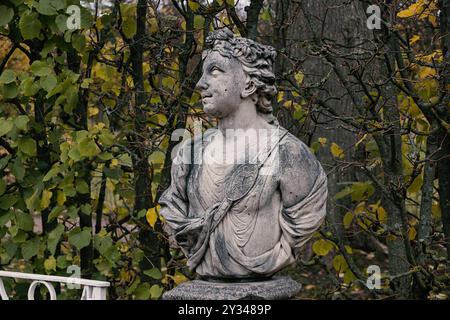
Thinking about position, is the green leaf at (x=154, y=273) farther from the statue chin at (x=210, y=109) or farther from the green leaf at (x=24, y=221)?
the statue chin at (x=210, y=109)

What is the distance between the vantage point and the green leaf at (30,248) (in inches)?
261

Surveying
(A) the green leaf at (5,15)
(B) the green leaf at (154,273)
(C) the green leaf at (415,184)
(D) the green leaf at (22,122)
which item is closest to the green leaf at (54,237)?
(B) the green leaf at (154,273)

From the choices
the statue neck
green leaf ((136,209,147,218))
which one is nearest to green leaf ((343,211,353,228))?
green leaf ((136,209,147,218))

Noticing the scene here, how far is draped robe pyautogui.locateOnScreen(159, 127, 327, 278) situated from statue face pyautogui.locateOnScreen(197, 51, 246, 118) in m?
0.26

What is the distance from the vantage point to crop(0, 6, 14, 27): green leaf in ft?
21.0

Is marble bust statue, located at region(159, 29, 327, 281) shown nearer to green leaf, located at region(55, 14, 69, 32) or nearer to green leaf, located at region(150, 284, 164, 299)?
green leaf, located at region(150, 284, 164, 299)

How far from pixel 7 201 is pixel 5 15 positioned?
1375 millimetres

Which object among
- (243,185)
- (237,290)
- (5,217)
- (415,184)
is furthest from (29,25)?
(415,184)

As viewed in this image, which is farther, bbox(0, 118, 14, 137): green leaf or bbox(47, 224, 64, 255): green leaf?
bbox(47, 224, 64, 255): green leaf

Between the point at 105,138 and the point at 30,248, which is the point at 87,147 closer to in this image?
the point at 105,138

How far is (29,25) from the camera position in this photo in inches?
251

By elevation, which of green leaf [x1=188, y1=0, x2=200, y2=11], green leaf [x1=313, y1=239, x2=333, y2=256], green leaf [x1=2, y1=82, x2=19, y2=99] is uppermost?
green leaf [x1=188, y1=0, x2=200, y2=11]

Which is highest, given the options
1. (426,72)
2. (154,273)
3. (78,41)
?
(78,41)

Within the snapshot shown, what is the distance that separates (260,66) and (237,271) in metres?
1.12
